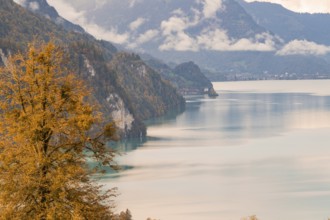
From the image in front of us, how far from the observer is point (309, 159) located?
411 feet

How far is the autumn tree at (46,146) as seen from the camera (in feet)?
66.2

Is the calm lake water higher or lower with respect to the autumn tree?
lower

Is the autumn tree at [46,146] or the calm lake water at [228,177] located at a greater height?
the autumn tree at [46,146]

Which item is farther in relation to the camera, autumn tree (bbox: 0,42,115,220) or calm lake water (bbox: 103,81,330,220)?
calm lake water (bbox: 103,81,330,220)

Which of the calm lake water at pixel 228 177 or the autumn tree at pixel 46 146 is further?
the calm lake water at pixel 228 177

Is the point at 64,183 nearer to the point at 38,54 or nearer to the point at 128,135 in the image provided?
the point at 38,54

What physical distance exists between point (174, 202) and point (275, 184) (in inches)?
753

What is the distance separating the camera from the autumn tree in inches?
794

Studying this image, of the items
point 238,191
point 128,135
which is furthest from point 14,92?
point 128,135

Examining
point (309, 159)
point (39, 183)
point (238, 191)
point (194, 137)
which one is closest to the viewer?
point (39, 183)

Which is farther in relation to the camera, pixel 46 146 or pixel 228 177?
pixel 228 177

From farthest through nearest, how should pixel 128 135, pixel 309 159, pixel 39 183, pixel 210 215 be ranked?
pixel 128 135 < pixel 309 159 < pixel 210 215 < pixel 39 183

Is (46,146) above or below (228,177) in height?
above

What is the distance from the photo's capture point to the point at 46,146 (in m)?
20.9
